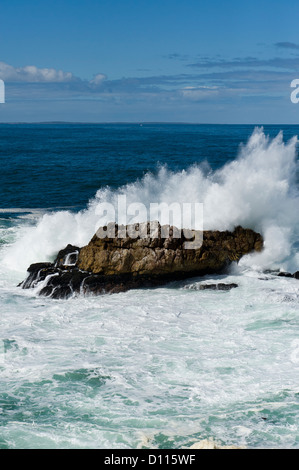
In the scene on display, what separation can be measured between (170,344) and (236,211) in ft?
21.0

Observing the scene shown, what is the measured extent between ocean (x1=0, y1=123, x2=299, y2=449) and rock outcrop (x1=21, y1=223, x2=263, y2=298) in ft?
1.02

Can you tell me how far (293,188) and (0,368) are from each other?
43.5 ft

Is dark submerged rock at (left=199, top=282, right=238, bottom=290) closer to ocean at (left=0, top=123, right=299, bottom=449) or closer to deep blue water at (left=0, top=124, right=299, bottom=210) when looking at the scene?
ocean at (left=0, top=123, right=299, bottom=449)

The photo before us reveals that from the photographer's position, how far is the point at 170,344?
1080 cm

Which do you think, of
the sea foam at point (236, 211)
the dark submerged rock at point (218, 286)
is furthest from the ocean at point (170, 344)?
the dark submerged rock at point (218, 286)

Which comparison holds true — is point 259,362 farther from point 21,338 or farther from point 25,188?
point 25,188

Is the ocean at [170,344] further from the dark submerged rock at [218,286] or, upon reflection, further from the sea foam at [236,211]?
the dark submerged rock at [218,286]

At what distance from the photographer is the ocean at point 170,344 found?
7.91 metres

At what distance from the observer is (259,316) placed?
1211 cm

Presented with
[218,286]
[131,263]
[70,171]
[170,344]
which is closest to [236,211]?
[218,286]

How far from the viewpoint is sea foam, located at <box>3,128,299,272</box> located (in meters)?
15.9

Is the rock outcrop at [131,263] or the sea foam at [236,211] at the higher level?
the sea foam at [236,211]

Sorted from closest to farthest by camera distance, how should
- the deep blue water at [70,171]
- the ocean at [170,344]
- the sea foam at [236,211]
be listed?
1. the ocean at [170,344]
2. the sea foam at [236,211]
3. the deep blue water at [70,171]

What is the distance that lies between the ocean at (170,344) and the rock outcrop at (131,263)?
1.02 feet
